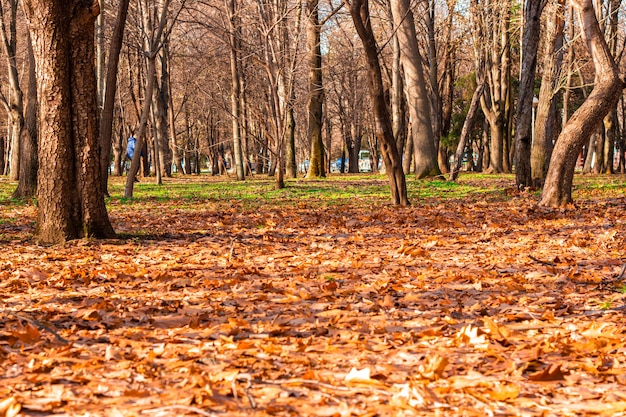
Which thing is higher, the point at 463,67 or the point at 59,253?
the point at 463,67

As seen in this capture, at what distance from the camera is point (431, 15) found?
92.0 feet

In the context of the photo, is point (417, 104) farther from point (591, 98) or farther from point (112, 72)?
point (112, 72)

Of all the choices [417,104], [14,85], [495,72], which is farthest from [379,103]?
[495,72]

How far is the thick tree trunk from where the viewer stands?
790 inches

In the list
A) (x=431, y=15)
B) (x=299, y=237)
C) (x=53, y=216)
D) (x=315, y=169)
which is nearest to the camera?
(x=53, y=216)

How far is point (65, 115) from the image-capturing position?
26.6 ft

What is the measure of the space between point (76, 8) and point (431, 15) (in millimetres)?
21941

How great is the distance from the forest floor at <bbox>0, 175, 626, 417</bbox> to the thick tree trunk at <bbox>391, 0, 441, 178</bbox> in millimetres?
10448

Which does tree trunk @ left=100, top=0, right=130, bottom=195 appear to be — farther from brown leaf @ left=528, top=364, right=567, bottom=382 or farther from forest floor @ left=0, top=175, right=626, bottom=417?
brown leaf @ left=528, top=364, right=567, bottom=382

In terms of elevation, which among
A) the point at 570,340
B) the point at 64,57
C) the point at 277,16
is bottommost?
the point at 570,340

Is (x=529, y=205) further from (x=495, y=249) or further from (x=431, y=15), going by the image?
(x=431, y=15)

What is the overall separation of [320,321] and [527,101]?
11.9 meters

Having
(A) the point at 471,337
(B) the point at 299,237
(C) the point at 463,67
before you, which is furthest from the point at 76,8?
(C) the point at 463,67

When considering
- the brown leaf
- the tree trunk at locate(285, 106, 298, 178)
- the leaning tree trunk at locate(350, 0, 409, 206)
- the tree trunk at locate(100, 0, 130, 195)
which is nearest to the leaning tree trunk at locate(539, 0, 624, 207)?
the leaning tree trunk at locate(350, 0, 409, 206)
